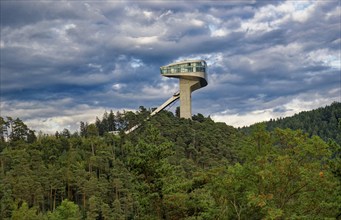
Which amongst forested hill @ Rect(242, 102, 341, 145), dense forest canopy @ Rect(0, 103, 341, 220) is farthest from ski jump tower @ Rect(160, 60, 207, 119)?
forested hill @ Rect(242, 102, 341, 145)

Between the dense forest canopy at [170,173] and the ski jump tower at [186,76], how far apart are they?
147 inches

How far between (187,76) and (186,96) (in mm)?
4753

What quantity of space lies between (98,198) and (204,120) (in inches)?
2024

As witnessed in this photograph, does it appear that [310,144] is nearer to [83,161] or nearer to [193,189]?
[193,189]

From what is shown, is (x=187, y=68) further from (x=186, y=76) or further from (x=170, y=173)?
(x=170, y=173)

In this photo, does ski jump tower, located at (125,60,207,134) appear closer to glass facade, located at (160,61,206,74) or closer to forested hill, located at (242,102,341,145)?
glass facade, located at (160,61,206,74)

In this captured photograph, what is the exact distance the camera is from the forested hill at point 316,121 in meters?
156

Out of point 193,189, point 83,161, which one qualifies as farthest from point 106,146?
point 193,189

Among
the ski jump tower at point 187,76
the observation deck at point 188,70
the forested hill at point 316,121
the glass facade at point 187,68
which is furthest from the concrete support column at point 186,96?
the forested hill at point 316,121

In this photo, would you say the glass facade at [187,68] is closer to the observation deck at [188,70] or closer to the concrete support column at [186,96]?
the observation deck at [188,70]

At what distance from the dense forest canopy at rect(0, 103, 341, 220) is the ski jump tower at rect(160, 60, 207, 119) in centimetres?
400

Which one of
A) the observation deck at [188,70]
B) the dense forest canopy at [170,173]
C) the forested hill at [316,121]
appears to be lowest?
the dense forest canopy at [170,173]

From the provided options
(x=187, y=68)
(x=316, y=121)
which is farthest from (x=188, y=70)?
(x=316, y=121)

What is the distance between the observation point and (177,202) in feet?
107
